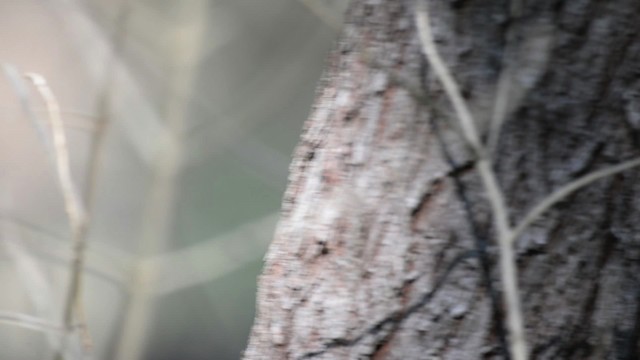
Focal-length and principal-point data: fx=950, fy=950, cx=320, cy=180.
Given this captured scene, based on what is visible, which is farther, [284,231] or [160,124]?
[160,124]

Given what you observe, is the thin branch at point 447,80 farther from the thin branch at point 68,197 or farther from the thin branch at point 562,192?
the thin branch at point 68,197

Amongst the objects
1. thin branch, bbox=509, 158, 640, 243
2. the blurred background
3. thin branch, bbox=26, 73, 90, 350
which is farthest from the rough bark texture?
the blurred background

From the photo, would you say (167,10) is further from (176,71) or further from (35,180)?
(176,71)

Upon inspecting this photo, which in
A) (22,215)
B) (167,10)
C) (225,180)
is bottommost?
(22,215)

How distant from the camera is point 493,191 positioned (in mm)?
880

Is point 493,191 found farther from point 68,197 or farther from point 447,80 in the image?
point 68,197

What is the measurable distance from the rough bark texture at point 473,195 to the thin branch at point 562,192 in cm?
1

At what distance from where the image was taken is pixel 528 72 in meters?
0.92

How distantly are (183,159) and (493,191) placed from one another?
1.78 m

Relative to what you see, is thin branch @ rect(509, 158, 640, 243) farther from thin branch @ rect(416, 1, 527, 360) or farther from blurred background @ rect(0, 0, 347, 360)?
blurred background @ rect(0, 0, 347, 360)

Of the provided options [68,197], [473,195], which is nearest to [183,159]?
[68,197]

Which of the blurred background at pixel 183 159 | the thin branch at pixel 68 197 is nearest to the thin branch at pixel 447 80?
the thin branch at pixel 68 197

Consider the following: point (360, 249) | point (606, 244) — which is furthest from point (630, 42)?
point (360, 249)

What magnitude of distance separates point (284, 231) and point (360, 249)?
11cm
